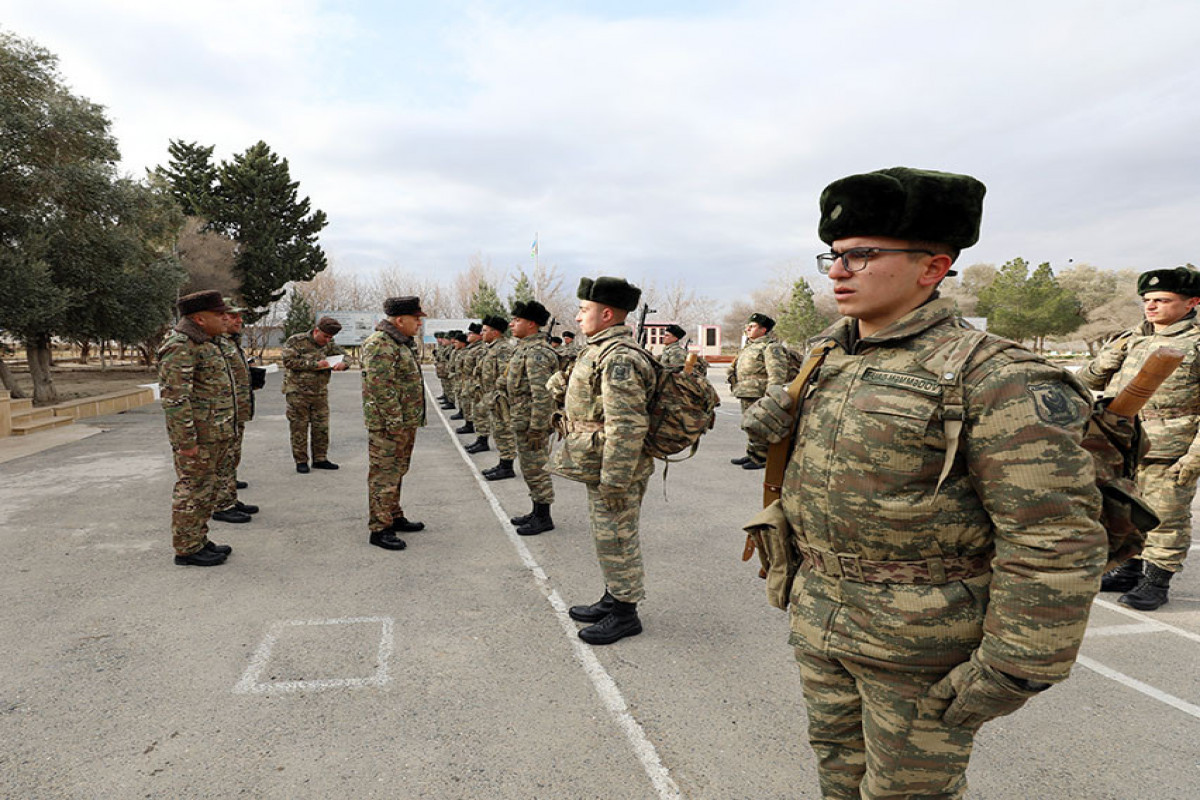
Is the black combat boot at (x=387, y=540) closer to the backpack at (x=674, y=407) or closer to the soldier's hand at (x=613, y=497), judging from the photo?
the soldier's hand at (x=613, y=497)

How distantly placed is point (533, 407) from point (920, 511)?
520cm

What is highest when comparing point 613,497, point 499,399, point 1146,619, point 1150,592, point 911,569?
point 911,569

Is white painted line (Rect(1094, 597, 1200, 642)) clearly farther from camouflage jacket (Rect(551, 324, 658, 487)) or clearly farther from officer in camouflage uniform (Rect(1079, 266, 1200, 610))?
camouflage jacket (Rect(551, 324, 658, 487))

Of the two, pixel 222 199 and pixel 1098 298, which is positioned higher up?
pixel 222 199

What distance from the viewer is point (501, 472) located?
8312 mm

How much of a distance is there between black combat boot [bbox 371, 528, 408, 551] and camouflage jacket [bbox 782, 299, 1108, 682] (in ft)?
13.7

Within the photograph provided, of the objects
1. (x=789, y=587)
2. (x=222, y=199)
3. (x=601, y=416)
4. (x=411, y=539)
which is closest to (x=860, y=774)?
(x=789, y=587)

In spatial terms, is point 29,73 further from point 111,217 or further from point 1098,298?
point 1098,298

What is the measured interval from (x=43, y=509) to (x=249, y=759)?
569 cm

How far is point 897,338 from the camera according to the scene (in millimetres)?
1662

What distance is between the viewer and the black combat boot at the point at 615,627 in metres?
3.67

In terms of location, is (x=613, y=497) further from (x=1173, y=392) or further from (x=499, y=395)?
(x=499, y=395)

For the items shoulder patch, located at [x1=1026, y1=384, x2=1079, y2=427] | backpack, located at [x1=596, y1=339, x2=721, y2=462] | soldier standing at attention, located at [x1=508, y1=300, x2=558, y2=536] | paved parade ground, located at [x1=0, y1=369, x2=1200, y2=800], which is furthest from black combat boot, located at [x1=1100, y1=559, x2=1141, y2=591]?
soldier standing at attention, located at [x1=508, y1=300, x2=558, y2=536]

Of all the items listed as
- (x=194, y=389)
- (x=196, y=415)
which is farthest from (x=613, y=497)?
(x=194, y=389)
